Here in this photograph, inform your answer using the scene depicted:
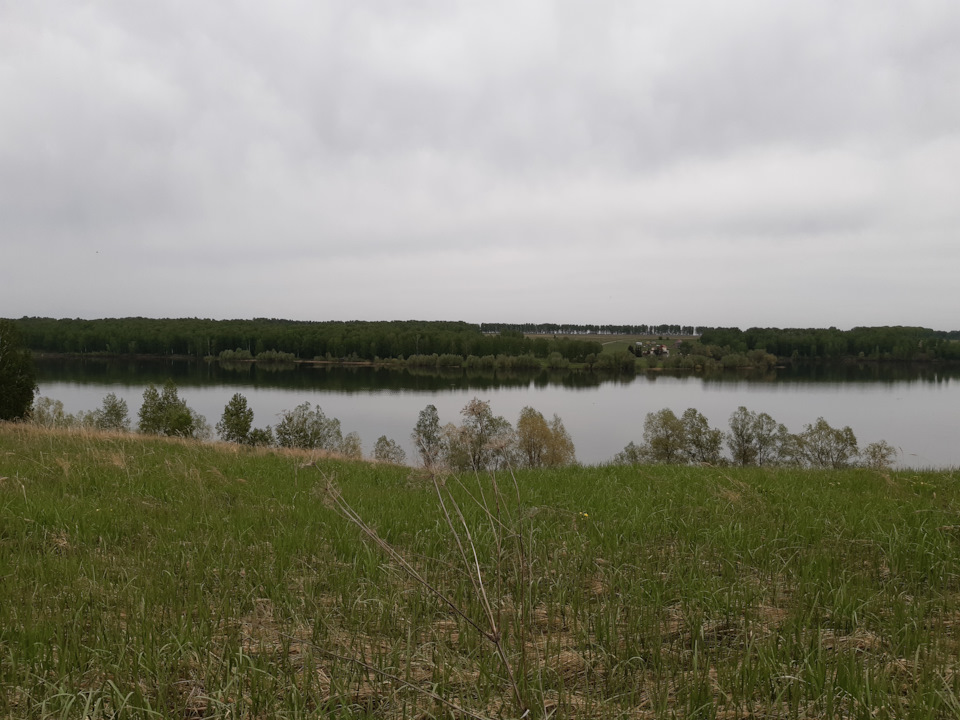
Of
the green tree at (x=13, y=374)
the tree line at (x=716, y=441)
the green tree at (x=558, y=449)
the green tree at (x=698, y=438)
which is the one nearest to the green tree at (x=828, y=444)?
the tree line at (x=716, y=441)

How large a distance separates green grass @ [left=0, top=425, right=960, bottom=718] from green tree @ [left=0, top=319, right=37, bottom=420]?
62.2 feet

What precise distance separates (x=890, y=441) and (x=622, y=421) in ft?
92.1

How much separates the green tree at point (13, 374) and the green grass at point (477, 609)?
1894cm

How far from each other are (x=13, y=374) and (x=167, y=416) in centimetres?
2244

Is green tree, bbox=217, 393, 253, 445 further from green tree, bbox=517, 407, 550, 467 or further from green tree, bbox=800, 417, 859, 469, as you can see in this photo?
green tree, bbox=800, 417, 859, 469

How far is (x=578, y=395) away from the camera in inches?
3898

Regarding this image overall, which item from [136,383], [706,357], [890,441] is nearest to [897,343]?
[706,357]

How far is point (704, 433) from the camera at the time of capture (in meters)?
52.1

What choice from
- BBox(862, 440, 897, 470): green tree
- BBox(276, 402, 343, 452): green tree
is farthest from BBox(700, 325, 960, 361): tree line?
BBox(276, 402, 343, 452): green tree

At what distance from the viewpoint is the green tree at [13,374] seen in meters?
20.7

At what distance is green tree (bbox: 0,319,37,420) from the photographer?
68.0 feet

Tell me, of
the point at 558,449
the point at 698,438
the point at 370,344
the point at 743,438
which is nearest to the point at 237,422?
the point at 558,449

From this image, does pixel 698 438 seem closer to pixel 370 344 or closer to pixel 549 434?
pixel 549 434

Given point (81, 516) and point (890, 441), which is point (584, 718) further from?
point (890, 441)
